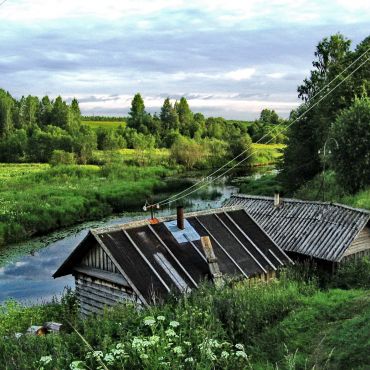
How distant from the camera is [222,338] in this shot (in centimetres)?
846

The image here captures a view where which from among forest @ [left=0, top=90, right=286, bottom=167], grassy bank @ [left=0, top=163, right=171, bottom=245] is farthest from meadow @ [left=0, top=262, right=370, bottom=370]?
forest @ [left=0, top=90, right=286, bottom=167]

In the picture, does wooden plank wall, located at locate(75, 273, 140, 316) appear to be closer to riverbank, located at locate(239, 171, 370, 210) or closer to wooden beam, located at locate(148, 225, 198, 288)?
wooden beam, located at locate(148, 225, 198, 288)

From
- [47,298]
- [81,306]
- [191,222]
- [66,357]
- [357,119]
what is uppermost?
[357,119]

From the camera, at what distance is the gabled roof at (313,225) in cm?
1709

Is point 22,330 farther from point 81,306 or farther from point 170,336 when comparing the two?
point 170,336

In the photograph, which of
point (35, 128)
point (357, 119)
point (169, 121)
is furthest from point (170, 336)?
point (169, 121)

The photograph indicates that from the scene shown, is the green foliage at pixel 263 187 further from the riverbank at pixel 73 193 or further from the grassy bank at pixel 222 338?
the grassy bank at pixel 222 338

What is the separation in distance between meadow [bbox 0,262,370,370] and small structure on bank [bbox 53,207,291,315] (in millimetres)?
1876

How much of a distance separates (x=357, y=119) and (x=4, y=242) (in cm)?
2453

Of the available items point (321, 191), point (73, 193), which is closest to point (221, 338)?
point (321, 191)

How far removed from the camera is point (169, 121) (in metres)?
122

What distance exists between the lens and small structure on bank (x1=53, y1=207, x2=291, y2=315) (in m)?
12.9

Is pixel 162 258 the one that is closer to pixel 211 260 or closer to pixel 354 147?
pixel 211 260

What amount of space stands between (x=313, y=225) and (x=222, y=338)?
11.0 m
